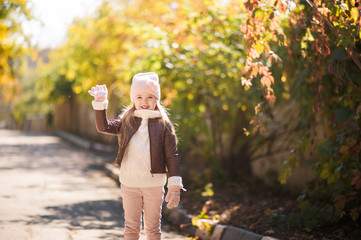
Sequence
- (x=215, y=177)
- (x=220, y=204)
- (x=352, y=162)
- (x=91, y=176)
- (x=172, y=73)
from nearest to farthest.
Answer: (x=352, y=162) → (x=220, y=204) → (x=172, y=73) → (x=215, y=177) → (x=91, y=176)

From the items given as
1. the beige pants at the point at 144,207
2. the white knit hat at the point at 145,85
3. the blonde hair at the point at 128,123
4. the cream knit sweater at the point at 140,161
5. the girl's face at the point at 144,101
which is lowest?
the beige pants at the point at 144,207

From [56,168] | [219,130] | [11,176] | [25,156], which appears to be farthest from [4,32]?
[219,130]

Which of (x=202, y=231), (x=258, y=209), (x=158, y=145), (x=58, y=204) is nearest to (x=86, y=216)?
(x=58, y=204)

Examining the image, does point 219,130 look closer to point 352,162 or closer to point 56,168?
point 352,162

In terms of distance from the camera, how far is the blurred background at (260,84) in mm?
4102

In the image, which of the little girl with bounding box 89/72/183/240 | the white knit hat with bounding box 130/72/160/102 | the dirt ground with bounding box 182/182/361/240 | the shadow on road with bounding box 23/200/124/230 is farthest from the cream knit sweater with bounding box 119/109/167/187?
the shadow on road with bounding box 23/200/124/230

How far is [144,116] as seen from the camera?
3947 millimetres

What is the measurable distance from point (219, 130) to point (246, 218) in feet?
11.2

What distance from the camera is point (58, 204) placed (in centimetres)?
706

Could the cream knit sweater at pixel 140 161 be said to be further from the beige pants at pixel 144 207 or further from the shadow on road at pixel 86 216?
the shadow on road at pixel 86 216

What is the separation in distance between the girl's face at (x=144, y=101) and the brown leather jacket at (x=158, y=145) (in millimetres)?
125

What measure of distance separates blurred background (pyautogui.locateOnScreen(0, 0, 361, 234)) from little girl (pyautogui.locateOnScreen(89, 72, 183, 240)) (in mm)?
830

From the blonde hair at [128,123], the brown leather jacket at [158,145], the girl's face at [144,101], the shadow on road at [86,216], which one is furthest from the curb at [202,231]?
the girl's face at [144,101]

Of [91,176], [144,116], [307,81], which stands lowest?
[91,176]
